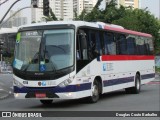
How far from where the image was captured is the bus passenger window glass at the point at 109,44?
1832 cm

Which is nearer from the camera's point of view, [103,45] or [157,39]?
[103,45]

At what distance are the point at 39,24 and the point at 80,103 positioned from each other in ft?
11.1

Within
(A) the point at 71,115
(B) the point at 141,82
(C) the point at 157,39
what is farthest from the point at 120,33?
(C) the point at 157,39

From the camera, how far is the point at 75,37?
15477 mm

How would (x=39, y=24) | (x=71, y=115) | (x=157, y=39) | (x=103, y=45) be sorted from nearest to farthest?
(x=71, y=115), (x=39, y=24), (x=103, y=45), (x=157, y=39)

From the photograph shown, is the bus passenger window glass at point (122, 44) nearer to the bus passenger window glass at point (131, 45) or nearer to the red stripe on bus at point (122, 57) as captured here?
the red stripe on bus at point (122, 57)

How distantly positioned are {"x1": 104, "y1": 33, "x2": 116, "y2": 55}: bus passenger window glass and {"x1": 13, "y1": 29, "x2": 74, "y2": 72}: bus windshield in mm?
3050

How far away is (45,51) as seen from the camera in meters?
15.4

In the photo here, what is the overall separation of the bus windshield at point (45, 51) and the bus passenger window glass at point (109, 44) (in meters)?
3.05

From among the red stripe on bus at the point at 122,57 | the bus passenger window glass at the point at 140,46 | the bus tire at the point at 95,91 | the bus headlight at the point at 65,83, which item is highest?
the bus passenger window glass at the point at 140,46

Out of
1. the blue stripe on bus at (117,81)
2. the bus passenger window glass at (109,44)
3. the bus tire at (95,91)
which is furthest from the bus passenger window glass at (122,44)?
the bus tire at (95,91)

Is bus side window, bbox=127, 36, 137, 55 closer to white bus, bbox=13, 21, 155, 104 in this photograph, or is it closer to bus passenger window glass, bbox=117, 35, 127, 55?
bus passenger window glass, bbox=117, 35, 127, 55

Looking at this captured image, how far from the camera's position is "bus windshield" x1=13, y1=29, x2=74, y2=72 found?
1517 centimetres

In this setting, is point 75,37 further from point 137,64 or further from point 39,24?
point 137,64
